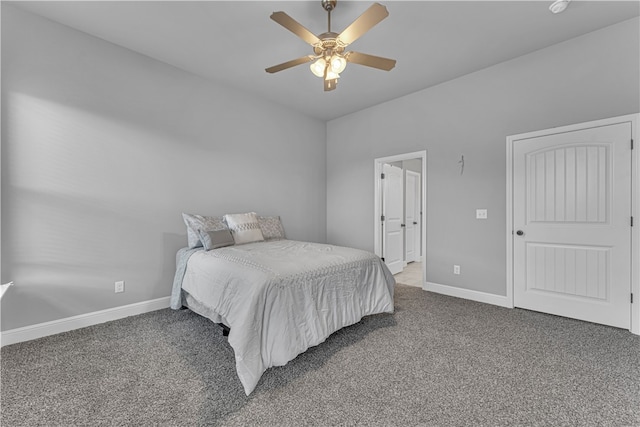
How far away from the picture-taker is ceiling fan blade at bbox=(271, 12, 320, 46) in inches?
69.6

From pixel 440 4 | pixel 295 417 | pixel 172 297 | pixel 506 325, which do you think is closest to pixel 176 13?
pixel 440 4

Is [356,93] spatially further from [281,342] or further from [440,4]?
[281,342]

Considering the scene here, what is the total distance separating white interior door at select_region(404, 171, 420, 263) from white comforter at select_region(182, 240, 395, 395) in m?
3.06

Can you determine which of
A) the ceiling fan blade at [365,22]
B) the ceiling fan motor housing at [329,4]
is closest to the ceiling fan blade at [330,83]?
the ceiling fan blade at [365,22]

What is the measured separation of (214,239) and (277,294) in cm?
141

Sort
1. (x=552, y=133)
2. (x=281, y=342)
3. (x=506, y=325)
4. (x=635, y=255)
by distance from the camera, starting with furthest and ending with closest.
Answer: (x=552, y=133)
(x=506, y=325)
(x=635, y=255)
(x=281, y=342)

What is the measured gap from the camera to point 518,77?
3098mm

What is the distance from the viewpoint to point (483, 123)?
3.37m

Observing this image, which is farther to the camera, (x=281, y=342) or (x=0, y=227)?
(x=0, y=227)

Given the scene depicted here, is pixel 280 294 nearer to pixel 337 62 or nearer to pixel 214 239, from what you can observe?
pixel 214 239

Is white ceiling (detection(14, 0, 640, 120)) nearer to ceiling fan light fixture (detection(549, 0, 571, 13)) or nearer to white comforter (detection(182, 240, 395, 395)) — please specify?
ceiling fan light fixture (detection(549, 0, 571, 13))

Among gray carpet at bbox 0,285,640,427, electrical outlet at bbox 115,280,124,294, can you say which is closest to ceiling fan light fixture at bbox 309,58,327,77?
gray carpet at bbox 0,285,640,427

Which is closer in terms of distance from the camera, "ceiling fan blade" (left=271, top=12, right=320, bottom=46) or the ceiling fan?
"ceiling fan blade" (left=271, top=12, right=320, bottom=46)

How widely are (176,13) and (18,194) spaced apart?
2.10m
